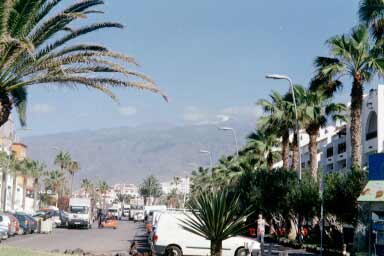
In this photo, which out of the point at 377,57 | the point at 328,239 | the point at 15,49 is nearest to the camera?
the point at 15,49

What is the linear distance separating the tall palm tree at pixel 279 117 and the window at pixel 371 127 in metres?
18.4

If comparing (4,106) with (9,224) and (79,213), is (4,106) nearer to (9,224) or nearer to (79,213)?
(9,224)

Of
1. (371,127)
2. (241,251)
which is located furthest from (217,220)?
(371,127)

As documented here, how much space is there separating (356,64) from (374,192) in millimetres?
7492

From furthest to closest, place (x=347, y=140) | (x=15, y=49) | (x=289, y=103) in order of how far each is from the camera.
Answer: (x=347, y=140) → (x=289, y=103) → (x=15, y=49)

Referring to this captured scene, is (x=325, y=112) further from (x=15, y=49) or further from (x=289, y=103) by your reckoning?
(x=15, y=49)

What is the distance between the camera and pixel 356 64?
28.5m

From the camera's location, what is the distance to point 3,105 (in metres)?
17.2

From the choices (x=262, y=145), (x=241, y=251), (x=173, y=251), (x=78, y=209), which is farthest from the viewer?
(x=78, y=209)

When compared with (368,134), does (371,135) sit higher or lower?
lower

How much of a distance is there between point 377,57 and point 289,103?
1352cm

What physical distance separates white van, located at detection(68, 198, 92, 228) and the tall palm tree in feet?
70.0

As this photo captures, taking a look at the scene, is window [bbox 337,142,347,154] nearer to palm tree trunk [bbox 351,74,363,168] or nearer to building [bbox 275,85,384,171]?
building [bbox 275,85,384,171]

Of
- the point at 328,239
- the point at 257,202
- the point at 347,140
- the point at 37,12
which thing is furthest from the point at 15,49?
the point at 347,140
